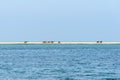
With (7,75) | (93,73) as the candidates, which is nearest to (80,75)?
(93,73)

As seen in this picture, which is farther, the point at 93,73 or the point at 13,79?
the point at 93,73

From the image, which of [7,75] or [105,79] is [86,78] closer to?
[105,79]

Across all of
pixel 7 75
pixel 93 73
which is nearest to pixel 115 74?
pixel 93 73

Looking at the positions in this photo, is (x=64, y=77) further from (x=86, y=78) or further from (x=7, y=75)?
(x=7, y=75)

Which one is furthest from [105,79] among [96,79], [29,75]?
[29,75]

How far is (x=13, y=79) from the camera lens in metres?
49.7

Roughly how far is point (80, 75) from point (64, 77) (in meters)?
2.91

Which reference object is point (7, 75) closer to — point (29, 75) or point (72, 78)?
point (29, 75)

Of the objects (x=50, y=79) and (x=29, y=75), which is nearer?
(x=50, y=79)

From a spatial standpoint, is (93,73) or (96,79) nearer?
(96,79)

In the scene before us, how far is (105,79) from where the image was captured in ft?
164

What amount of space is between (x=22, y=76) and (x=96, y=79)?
7423 millimetres

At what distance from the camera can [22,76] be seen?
5244 centimetres

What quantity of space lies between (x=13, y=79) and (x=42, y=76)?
380cm
